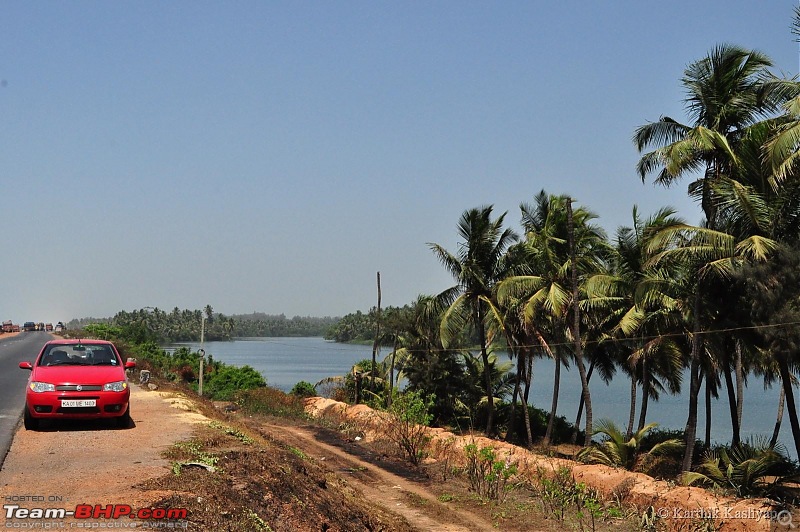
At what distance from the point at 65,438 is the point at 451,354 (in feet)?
101

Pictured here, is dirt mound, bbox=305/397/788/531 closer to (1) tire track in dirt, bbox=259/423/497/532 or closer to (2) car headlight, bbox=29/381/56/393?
(1) tire track in dirt, bbox=259/423/497/532

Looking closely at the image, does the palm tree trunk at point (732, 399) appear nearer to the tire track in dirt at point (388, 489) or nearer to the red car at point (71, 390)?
the tire track in dirt at point (388, 489)

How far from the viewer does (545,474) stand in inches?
765

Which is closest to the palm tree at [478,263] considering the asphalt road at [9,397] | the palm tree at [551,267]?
the palm tree at [551,267]

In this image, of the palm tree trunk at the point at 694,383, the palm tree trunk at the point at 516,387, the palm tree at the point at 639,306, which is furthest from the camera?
the palm tree trunk at the point at 516,387

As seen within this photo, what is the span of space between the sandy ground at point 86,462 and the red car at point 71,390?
0.42 m

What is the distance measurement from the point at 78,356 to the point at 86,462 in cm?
455

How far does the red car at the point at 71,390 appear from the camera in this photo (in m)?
14.0

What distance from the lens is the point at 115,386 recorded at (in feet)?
47.6

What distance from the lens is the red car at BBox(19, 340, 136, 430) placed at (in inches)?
553

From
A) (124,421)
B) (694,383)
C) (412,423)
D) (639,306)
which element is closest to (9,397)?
(124,421)

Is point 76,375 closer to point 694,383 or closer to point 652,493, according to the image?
point 652,493

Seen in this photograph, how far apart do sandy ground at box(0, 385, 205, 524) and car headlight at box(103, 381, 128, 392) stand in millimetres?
841

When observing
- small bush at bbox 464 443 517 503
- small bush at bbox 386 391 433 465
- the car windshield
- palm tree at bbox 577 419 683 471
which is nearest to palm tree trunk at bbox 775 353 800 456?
palm tree at bbox 577 419 683 471
